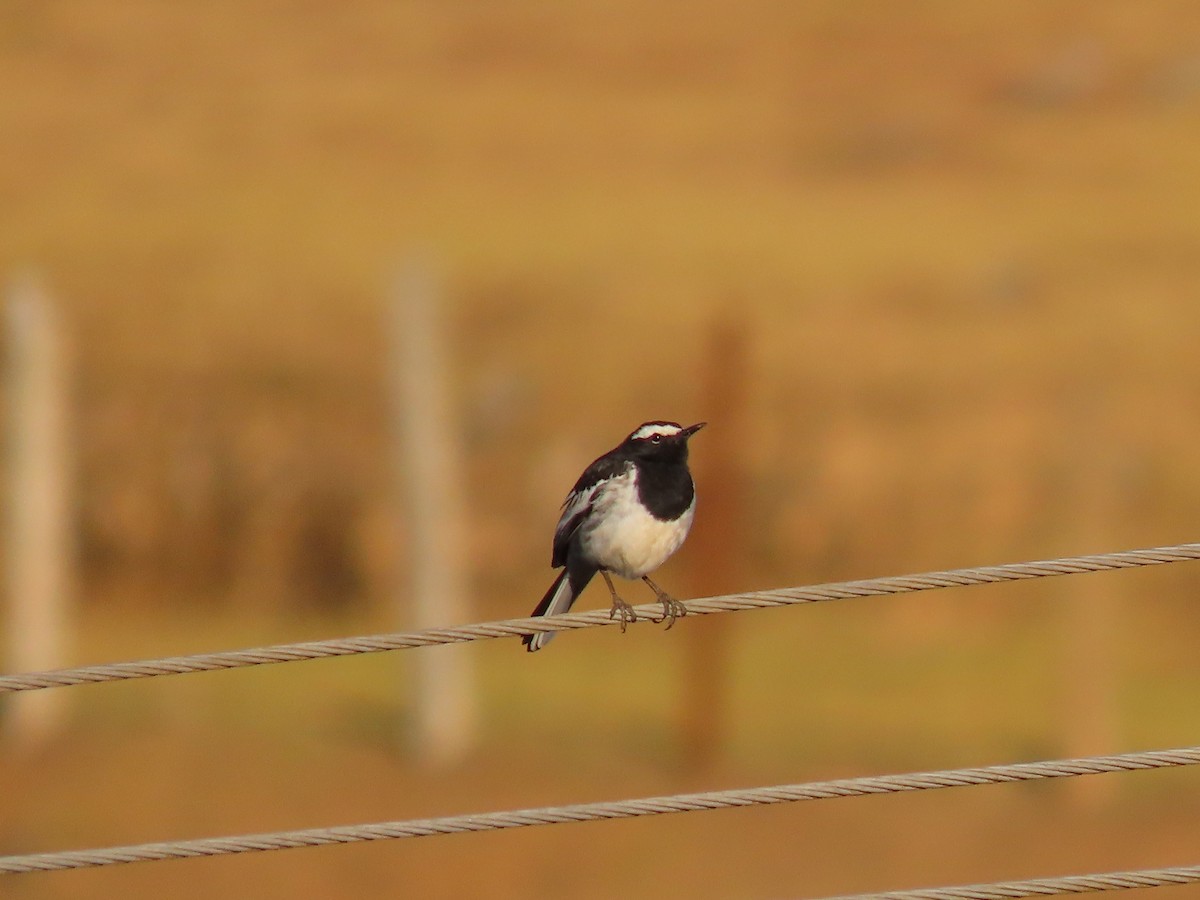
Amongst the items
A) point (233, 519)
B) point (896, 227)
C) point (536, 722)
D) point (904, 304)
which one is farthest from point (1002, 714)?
point (896, 227)

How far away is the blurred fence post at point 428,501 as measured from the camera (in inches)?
414

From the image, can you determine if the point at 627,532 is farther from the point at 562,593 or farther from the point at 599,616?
the point at 599,616

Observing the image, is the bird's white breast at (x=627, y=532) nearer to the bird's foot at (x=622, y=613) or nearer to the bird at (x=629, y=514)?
the bird at (x=629, y=514)

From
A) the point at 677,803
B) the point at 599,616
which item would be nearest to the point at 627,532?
the point at 599,616

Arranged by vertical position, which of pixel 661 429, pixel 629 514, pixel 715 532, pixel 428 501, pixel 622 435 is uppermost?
pixel 622 435

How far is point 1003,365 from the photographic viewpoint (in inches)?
762

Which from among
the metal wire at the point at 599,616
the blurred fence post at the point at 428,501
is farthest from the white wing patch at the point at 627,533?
the blurred fence post at the point at 428,501

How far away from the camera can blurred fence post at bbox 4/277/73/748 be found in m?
11.0

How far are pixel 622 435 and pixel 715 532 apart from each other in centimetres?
696

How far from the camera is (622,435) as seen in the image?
55.2 feet

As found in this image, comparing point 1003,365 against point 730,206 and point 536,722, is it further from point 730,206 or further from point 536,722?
point 730,206

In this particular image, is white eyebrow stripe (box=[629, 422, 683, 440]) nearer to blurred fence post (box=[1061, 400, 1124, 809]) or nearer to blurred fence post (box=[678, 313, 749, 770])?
blurred fence post (box=[678, 313, 749, 770])

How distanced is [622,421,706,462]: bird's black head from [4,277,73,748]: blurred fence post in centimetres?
639

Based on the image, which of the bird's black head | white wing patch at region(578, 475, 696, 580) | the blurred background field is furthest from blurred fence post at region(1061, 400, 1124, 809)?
white wing patch at region(578, 475, 696, 580)
